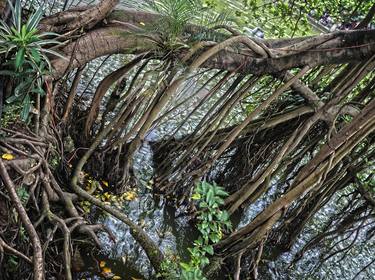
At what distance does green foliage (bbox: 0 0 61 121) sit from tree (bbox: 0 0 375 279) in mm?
75

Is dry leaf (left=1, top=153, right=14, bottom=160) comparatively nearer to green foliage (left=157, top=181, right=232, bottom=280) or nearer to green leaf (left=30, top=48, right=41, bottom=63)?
green leaf (left=30, top=48, right=41, bottom=63)

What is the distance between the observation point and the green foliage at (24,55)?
2.60 meters

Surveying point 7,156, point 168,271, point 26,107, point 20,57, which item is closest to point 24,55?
point 20,57

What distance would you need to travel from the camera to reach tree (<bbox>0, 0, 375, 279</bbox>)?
309 centimetres

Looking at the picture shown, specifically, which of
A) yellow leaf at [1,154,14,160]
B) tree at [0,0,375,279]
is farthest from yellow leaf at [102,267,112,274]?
yellow leaf at [1,154,14,160]

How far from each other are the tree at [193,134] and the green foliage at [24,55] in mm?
75

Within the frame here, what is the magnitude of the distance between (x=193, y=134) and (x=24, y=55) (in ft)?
6.67

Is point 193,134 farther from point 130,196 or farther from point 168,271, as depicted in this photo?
point 168,271

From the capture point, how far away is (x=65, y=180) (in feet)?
12.7

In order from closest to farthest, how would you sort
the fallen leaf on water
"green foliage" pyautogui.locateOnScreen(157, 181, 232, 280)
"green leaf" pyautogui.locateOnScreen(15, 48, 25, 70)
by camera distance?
"green leaf" pyautogui.locateOnScreen(15, 48, 25, 70) < "green foliage" pyautogui.locateOnScreen(157, 181, 232, 280) < the fallen leaf on water

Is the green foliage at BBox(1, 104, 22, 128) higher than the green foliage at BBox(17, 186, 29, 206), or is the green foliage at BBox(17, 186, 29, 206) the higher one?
the green foliage at BBox(1, 104, 22, 128)

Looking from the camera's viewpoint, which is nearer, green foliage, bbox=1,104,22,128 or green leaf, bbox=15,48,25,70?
green leaf, bbox=15,48,25,70

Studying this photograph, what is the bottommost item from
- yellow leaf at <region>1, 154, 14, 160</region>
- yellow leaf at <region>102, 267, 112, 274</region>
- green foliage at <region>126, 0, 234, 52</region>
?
yellow leaf at <region>102, 267, 112, 274</region>

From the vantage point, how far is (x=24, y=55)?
104 inches
